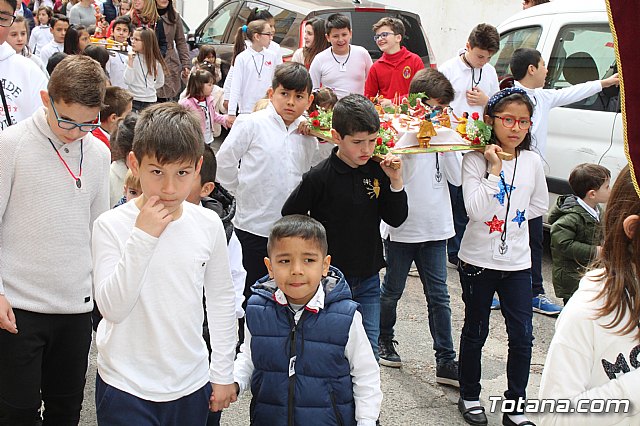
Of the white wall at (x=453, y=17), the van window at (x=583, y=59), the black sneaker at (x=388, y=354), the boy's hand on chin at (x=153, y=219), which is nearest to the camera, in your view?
the boy's hand on chin at (x=153, y=219)

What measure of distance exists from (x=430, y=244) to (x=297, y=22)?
7.91 metres

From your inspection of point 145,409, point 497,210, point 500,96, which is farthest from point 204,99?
point 145,409

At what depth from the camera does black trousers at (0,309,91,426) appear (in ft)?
12.0

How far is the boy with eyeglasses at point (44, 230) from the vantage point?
11.9ft

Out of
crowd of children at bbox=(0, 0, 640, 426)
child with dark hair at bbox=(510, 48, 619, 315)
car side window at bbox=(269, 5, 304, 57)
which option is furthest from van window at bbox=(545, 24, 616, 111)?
car side window at bbox=(269, 5, 304, 57)

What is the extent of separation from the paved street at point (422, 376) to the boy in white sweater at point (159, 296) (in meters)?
1.80

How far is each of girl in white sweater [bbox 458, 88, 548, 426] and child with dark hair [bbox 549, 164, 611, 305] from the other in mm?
1157

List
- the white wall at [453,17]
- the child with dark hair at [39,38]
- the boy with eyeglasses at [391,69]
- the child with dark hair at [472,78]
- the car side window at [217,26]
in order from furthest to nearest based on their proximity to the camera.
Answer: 1. the white wall at [453,17]
2. the car side window at [217,26]
3. the child with dark hair at [39,38]
4. the boy with eyeglasses at [391,69]
5. the child with dark hair at [472,78]

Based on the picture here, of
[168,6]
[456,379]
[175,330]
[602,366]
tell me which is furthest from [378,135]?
[168,6]

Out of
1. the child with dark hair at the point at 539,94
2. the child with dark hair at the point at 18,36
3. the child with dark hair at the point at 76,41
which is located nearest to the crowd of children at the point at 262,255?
the child with dark hair at the point at 539,94

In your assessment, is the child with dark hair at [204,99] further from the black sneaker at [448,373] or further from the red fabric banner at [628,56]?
the red fabric banner at [628,56]

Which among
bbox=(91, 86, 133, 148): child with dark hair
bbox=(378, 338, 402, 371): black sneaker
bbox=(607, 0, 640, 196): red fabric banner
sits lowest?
bbox=(378, 338, 402, 371): black sneaker

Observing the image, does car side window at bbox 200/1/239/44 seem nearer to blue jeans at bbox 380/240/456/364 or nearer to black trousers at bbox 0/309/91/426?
blue jeans at bbox 380/240/456/364

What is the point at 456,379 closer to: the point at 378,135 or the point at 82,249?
the point at 378,135
